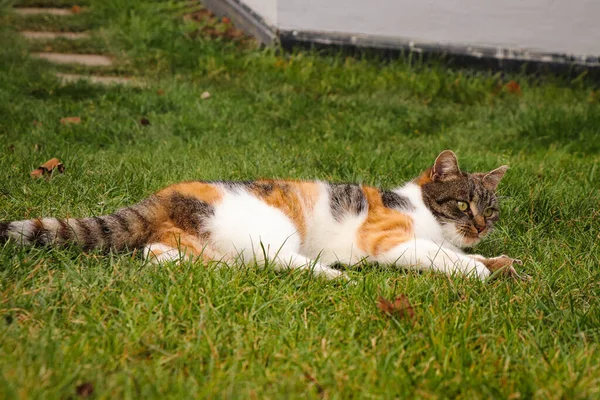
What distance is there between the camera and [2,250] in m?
2.51

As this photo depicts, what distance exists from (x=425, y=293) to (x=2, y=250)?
1790 mm

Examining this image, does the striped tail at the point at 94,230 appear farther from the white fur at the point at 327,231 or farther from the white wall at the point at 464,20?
the white wall at the point at 464,20

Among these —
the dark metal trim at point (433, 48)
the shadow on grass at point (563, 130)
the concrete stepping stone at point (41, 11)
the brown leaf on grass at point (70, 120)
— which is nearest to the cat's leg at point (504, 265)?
the shadow on grass at point (563, 130)

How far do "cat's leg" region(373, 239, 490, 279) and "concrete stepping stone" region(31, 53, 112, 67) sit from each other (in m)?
5.72

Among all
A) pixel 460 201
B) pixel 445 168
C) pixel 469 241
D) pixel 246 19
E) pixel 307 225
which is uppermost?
pixel 246 19

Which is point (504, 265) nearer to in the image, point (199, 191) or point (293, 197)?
point (293, 197)

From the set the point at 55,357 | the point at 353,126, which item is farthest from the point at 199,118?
the point at 55,357

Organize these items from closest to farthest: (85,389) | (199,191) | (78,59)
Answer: (85,389) → (199,191) → (78,59)

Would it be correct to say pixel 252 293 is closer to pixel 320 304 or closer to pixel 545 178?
pixel 320 304

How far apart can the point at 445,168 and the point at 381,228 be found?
0.63 meters

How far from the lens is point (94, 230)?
271cm

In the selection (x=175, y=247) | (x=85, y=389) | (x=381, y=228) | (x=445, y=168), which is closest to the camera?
(x=85, y=389)

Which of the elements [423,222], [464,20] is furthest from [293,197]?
[464,20]

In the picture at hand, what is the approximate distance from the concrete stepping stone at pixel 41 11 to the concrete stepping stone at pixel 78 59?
6.35 feet
